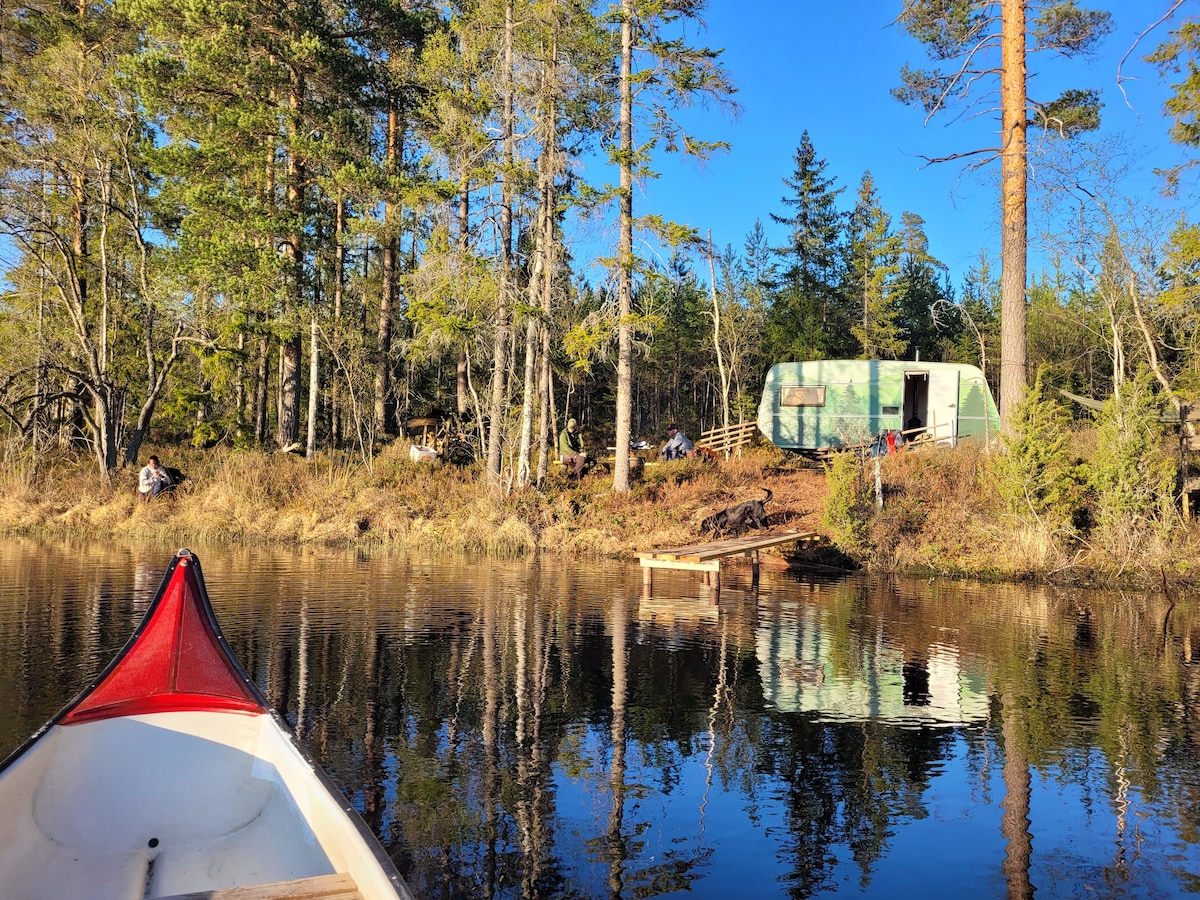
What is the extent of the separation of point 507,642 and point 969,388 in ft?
75.7

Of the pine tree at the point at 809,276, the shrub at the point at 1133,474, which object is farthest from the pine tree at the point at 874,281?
the shrub at the point at 1133,474

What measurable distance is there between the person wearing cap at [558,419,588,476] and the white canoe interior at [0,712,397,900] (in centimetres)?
2066

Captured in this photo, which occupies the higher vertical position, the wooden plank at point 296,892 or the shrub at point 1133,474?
the shrub at point 1133,474

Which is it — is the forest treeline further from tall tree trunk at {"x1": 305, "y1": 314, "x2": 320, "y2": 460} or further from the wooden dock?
→ the wooden dock

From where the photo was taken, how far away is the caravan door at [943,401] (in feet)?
96.3

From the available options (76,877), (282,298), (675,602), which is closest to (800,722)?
(76,877)

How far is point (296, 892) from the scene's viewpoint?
11.9 feet

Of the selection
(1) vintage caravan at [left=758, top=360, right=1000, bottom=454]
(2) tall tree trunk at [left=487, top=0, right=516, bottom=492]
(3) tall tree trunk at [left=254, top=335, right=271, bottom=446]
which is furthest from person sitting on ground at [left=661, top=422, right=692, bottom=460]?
(3) tall tree trunk at [left=254, top=335, right=271, bottom=446]

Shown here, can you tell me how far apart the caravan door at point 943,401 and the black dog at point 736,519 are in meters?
10.7

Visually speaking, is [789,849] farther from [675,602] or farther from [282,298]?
[282,298]

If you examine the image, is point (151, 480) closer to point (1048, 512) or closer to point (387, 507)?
point (387, 507)

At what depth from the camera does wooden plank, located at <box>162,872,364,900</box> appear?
3586 millimetres

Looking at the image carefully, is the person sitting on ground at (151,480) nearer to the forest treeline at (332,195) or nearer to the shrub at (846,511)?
the forest treeline at (332,195)

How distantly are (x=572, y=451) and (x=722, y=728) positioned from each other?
2014 cm
